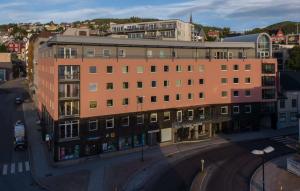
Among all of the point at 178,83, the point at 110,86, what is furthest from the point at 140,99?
the point at 178,83

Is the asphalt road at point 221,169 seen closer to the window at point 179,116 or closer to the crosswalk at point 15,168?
the window at point 179,116

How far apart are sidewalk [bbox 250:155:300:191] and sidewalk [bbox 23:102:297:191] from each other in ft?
37.3

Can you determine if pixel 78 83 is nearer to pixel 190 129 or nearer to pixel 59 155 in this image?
pixel 59 155

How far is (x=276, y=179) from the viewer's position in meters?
43.4

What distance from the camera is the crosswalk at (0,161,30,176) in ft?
159

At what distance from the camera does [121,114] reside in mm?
56469

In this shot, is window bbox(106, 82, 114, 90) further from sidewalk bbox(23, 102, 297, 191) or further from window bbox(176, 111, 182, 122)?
window bbox(176, 111, 182, 122)

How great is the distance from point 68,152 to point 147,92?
1490cm

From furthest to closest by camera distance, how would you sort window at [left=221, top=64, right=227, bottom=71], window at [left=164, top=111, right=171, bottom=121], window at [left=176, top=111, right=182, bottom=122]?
window at [left=221, top=64, right=227, bottom=71]
window at [left=176, top=111, right=182, bottom=122]
window at [left=164, top=111, right=171, bottom=121]

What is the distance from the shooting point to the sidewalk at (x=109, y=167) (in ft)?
142

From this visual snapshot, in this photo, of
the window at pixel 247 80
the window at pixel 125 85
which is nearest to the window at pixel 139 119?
the window at pixel 125 85

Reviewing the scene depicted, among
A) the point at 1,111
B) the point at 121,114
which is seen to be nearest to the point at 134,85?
the point at 121,114

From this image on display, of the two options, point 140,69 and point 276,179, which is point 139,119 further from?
point 276,179

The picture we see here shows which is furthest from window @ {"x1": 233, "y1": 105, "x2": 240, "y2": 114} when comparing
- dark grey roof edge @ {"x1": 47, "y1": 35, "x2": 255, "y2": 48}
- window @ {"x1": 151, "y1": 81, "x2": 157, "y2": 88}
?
window @ {"x1": 151, "y1": 81, "x2": 157, "y2": 88}
